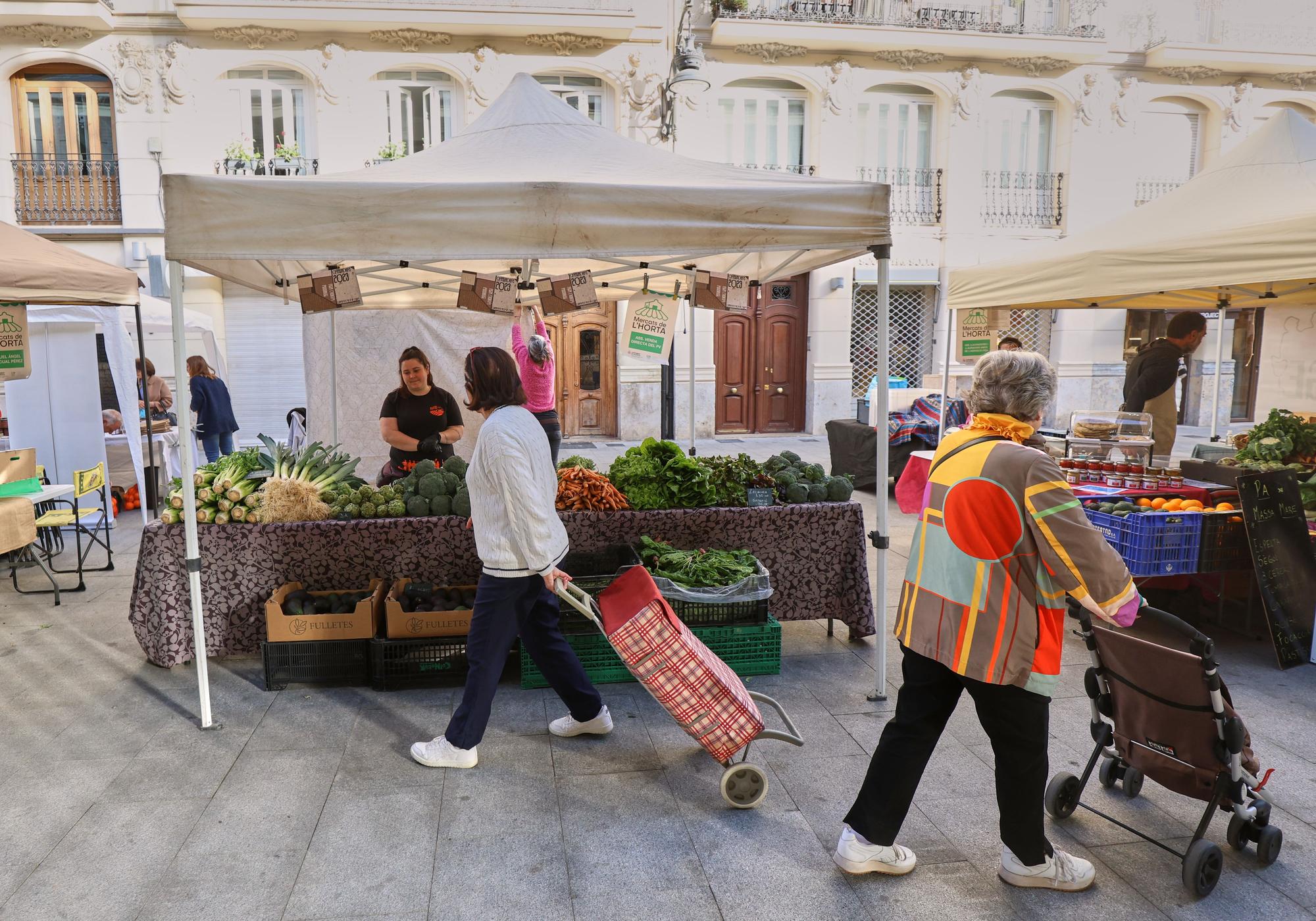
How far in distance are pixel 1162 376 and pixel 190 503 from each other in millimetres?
7031

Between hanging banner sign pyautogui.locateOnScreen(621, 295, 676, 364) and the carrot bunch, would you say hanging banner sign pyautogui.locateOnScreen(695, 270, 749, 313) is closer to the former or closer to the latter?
hanging banner sign pyautogui.locateOnScreen(621, 295, 676, 364)

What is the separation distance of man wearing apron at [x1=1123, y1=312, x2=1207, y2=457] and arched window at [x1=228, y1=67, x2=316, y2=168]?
14153mm

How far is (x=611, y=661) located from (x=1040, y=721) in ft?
8.19

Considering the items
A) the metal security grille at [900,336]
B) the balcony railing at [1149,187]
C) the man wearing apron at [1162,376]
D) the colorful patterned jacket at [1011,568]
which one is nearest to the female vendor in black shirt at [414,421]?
the colorful patterned jacket at [1011,568]

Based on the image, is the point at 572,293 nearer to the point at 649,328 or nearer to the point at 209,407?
the point at 649,328

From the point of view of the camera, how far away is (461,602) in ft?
15.7

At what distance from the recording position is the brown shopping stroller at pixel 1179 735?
113 inches

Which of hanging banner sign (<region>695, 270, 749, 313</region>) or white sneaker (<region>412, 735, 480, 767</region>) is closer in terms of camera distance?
white sneaker (<region>412, 735, 480, 767</region>)

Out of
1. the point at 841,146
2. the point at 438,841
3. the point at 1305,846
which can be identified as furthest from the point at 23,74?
the point at 1305,846

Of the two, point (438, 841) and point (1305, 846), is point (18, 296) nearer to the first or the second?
point (438, 841)

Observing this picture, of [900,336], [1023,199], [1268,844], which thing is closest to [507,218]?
[1268,844]

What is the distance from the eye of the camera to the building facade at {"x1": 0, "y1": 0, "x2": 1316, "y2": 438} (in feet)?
49.2

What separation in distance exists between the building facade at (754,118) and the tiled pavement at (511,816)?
11744 millimetres

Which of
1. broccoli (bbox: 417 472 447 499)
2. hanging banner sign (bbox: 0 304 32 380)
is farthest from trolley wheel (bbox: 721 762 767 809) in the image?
hanging banner sign (bbox: 0 304 32 380)
